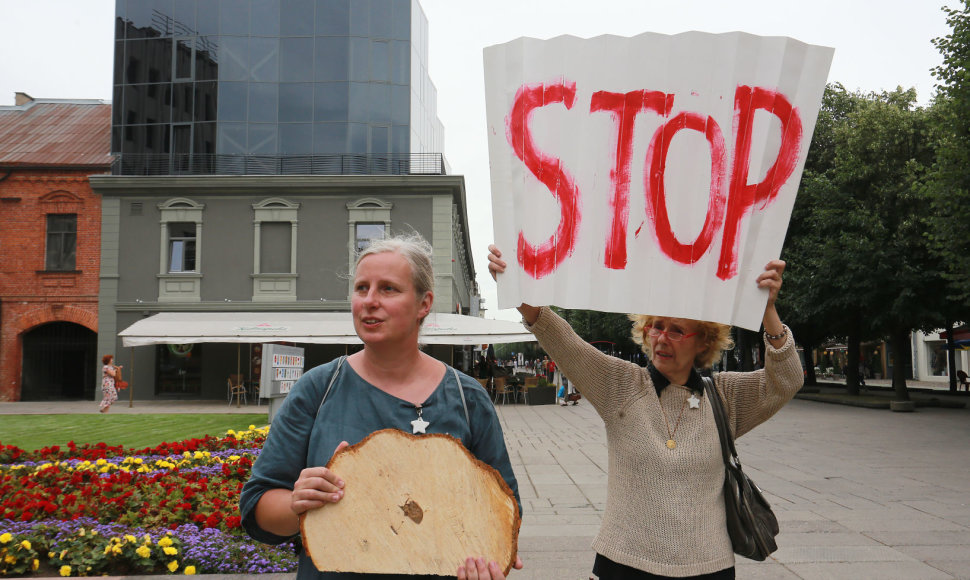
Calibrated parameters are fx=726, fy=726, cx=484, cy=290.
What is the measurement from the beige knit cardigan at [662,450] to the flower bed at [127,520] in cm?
272

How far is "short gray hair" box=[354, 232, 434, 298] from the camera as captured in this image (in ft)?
7.20

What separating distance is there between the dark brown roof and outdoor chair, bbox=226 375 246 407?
32.4ft

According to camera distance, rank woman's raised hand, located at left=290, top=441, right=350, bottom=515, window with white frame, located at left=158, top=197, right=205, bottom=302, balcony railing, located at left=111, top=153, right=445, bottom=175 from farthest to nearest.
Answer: balcony railing, located at left=111, top=153, right=445, bottom=175 → window with white frame, located at left=158, top=197, right=205, bottom=302 → woman's raised hand, located at left=290, top=441, right=350, bottom=515

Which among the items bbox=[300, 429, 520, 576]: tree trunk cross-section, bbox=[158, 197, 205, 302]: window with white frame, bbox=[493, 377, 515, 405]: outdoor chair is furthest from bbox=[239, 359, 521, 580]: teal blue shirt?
bbox=[158, 197, 205, 302]: window with white frame

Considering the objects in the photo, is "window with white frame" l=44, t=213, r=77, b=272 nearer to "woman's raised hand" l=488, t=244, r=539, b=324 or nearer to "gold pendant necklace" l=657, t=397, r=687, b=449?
"woman's raised hand" l=488, t=244, r=539, b=324

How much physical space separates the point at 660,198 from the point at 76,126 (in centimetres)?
3480

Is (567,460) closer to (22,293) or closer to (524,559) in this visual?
(524,559)

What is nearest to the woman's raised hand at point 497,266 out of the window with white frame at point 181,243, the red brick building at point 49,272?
the window with white frame at point 181,243

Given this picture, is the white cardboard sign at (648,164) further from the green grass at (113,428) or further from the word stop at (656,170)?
the green grass at (113,428)

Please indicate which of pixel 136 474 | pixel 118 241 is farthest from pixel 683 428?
pixel 118 241

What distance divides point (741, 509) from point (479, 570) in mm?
1232

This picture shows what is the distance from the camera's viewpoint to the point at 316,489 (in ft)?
6.08

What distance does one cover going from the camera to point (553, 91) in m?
2.56

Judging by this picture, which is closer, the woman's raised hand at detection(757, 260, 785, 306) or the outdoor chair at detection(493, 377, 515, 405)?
the woman's raised hand at detection(757, 260, 785, 306)
